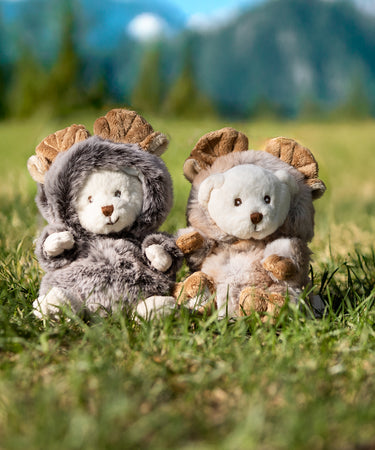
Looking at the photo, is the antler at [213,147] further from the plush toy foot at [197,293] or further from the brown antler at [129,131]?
the plush toy foot at [197,293]

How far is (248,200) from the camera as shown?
5.31 ft

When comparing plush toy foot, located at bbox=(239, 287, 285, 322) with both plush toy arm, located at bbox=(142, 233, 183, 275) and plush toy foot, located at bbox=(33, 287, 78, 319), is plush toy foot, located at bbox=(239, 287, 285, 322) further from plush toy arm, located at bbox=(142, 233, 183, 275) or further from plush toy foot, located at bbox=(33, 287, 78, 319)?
plush toy foot, located at bbox=(33, 287, 78, 319)

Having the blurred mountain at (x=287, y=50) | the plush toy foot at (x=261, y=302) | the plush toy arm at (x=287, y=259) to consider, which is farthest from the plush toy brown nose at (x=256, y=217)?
the blurred mountain at (x=287, y=50)

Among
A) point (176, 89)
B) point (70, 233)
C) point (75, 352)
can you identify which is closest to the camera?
point (75, 352)

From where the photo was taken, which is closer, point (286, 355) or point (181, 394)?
point (181, 394)

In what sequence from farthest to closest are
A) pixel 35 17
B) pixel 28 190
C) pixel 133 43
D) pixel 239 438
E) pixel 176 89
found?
pixel 133 43 → pixel 35 17 → pixel 176 89 → pixel 28 190 → pixel 239 438

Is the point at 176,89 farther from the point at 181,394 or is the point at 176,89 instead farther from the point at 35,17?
the point at 181,394

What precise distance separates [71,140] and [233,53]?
73871mm

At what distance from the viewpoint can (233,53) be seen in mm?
71625

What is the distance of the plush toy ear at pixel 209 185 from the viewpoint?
166cm

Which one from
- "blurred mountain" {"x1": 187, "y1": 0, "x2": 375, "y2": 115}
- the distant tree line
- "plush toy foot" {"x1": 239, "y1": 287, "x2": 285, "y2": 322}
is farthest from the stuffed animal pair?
"blurred mountain" {"x1": 187, "y1": 0, "x2": 375, "y2": 115}

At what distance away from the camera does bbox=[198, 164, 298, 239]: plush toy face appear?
5.30ft

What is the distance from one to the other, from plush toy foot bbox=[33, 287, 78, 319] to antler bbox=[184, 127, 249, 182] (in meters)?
0.57

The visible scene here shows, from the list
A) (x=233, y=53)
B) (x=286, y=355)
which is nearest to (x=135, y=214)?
(x=286, y=355)
